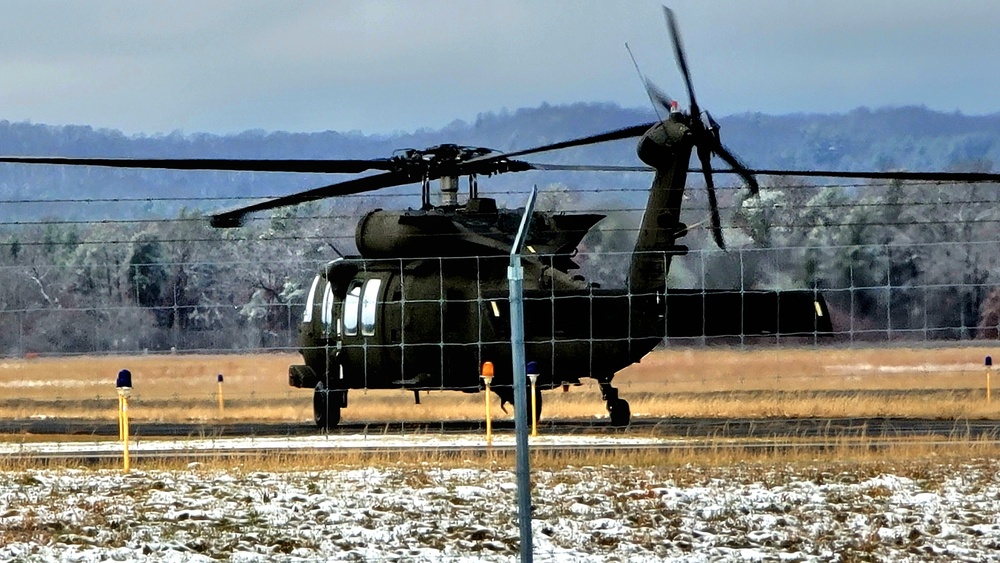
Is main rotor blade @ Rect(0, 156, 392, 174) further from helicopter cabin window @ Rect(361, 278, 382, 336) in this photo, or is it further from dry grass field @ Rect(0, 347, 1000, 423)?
dry grass field @ Rect(0, 347, 1000, 423)

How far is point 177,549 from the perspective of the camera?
1523cm

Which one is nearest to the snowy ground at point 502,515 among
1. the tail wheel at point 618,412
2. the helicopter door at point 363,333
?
the tail wheel at point 618,412

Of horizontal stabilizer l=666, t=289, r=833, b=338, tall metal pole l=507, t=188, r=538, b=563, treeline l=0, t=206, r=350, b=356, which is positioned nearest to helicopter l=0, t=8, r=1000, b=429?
horizontal stabilizer l=666, t=289, r=833, b=338

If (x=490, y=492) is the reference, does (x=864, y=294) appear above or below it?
above

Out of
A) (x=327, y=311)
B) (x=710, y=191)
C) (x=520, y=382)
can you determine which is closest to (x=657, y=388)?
(x=327, y=311)

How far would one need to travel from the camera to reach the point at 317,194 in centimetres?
2461

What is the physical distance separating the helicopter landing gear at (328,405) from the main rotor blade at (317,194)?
4071 mm

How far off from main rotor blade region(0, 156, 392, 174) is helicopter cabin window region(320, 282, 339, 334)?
351 centimetres

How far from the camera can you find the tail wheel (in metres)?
27.2

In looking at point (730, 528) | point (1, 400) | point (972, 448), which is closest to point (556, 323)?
point (972, 448)

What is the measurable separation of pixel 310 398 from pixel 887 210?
12.5 metres

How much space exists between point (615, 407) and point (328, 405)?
5041mm

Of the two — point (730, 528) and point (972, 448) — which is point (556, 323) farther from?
point (730, 528)

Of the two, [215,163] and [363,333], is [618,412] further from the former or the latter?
[215,163]
